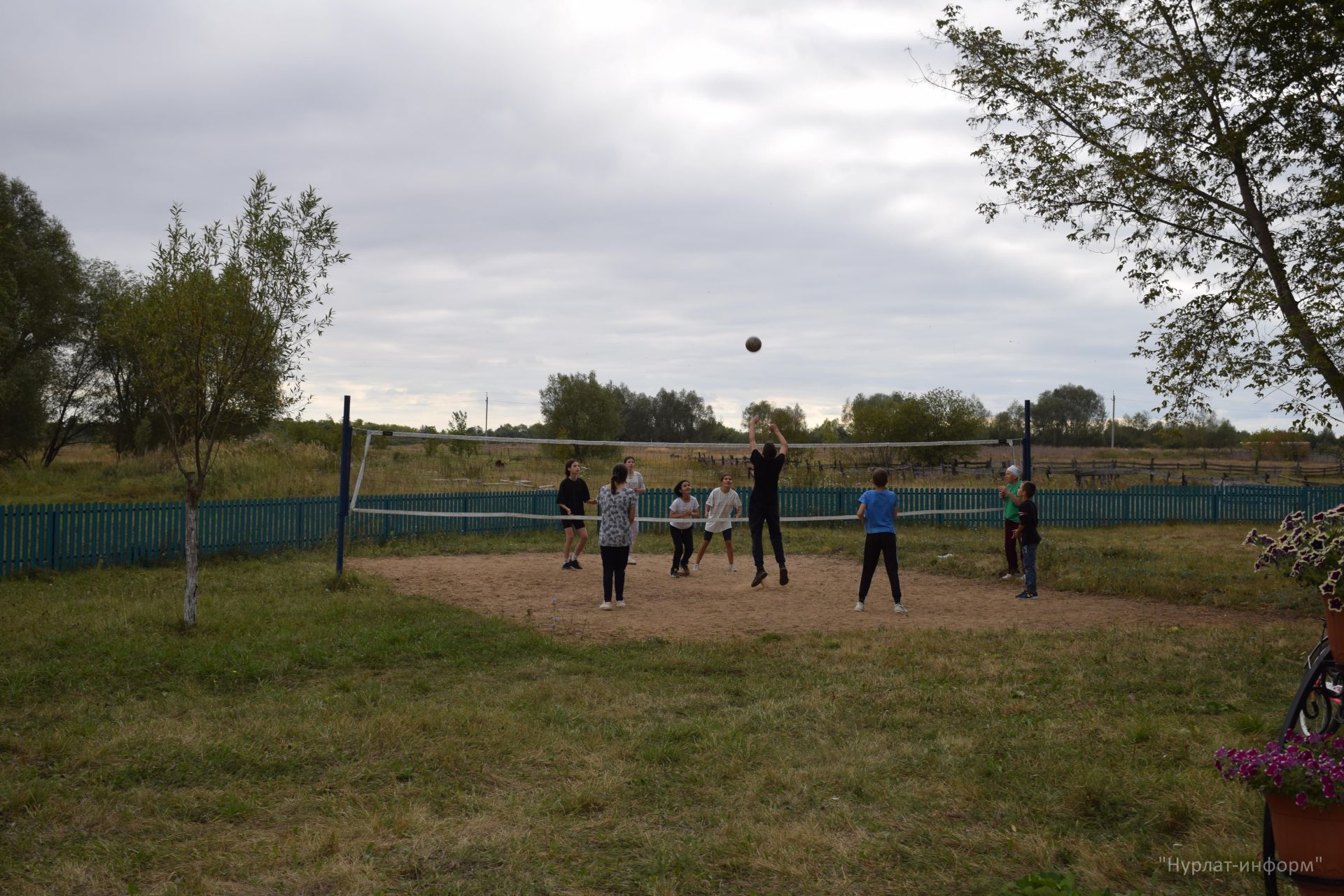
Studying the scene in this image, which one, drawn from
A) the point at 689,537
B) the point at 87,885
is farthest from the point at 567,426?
the point at 87,885

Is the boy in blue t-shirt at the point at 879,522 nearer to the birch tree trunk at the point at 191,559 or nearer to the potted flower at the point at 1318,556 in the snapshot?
the potted flower at the point at 1318,556

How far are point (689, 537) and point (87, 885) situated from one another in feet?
35.5

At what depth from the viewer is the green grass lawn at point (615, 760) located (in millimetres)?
3992

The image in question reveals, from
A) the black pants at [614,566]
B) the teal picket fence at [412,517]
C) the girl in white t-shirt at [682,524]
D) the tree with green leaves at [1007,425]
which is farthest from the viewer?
the tree with green leaves at [1007,425]

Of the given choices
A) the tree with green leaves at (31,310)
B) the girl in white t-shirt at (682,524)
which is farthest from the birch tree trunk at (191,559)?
the tree with green leaves at (31,310)

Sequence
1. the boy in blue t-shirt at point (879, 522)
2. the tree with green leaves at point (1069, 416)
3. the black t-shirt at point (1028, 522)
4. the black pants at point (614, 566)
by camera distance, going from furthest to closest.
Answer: the tree with green leaves at point (1069, 416) → the black t-shirt at point (1028, 522) → the black pants at point (614, 566) → the boy in blue t-shirt at point (879, 522)

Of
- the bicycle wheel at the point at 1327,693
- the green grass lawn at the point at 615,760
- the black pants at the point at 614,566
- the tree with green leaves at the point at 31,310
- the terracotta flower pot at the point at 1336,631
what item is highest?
the tree with green leaves at the point at 31,310

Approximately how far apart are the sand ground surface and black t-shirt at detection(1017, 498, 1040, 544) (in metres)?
0.83

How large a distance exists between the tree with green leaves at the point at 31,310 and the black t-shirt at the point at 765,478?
90.2 ft

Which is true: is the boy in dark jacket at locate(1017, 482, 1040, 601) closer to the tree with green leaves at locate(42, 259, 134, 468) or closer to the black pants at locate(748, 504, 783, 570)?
the black pants at locate(748, 504, 783, 570)

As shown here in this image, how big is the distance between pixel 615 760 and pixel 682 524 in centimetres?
847

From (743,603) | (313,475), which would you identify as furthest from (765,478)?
(313,475)

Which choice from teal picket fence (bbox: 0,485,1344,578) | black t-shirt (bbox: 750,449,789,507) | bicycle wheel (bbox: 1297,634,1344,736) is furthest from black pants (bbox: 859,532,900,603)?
bicycle wheel (bbox: 1297,634,1344,736)

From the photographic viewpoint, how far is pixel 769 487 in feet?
39.7
